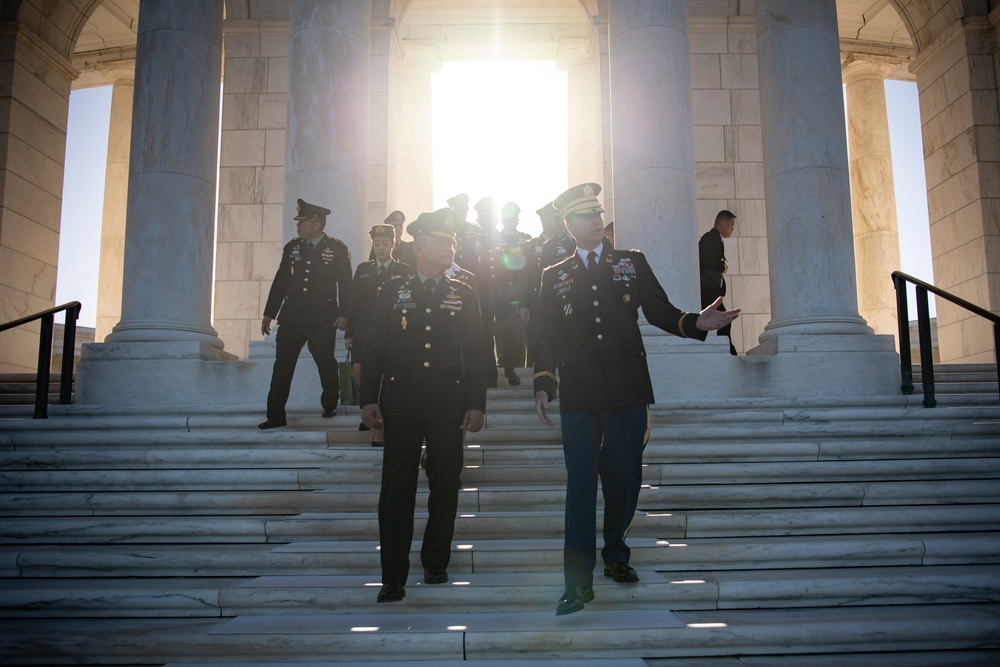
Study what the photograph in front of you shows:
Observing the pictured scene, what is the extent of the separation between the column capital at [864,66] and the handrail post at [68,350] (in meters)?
17.5

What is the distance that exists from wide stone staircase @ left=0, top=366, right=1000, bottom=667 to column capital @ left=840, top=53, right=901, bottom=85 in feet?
43.6

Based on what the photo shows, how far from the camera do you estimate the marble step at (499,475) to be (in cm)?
711

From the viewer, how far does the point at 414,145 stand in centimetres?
1886

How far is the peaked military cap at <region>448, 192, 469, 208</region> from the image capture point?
1061cm

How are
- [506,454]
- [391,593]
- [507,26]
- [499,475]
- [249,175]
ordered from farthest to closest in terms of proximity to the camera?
[507,26]
[249,175]
[506,454]
[499,475]
[391,593]

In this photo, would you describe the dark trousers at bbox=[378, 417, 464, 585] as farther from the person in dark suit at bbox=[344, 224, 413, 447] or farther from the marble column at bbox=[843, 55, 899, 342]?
the marble column at bbox=[843, 55, 899, 342]

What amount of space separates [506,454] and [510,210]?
4211 mm

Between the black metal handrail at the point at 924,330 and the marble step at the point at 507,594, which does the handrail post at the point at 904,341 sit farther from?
the marble step at the point at 507,594

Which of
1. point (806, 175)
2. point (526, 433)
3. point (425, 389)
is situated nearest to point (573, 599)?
point (425, 389)

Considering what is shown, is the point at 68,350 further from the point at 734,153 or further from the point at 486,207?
the point at 734,153

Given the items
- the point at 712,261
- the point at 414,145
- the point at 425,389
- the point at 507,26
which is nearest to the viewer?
the point at 425,389

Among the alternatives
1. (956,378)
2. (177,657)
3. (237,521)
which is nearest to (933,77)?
(956,378)

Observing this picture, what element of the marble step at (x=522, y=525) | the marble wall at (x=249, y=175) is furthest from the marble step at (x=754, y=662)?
the marble wall at (x=249, y=175)

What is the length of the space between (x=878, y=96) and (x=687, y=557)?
17.7 metres
